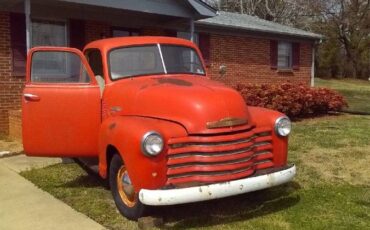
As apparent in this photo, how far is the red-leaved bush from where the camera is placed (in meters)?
12.7

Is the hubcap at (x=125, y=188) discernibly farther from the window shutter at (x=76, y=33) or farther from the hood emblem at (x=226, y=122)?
the window shutter at (x=76, y=33)

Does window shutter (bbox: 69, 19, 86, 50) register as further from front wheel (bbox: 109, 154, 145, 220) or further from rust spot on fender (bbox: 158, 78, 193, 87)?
front wheel (bbox: 109, 154, 145, 220)

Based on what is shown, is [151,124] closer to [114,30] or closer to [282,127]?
[282,127]

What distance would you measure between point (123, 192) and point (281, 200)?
187cm

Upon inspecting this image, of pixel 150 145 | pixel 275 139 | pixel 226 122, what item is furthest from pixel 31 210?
pixel 275 139

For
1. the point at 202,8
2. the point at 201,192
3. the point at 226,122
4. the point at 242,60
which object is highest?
the point at 202,8

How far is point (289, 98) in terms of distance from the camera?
42.3ft

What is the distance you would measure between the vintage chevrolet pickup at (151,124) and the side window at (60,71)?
1 centimetres

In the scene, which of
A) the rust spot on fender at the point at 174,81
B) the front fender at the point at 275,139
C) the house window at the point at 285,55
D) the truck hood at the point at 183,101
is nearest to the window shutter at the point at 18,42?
the truck hood at the point at 183,101

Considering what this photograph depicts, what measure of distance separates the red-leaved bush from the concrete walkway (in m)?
6.98

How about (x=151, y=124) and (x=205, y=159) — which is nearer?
(x=205, y=159)

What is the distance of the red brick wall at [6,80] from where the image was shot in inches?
453

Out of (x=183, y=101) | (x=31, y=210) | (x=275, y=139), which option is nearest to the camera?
(x=183, y=101)

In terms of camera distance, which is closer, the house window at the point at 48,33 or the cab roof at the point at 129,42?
the cab roof at the point at 129,42
